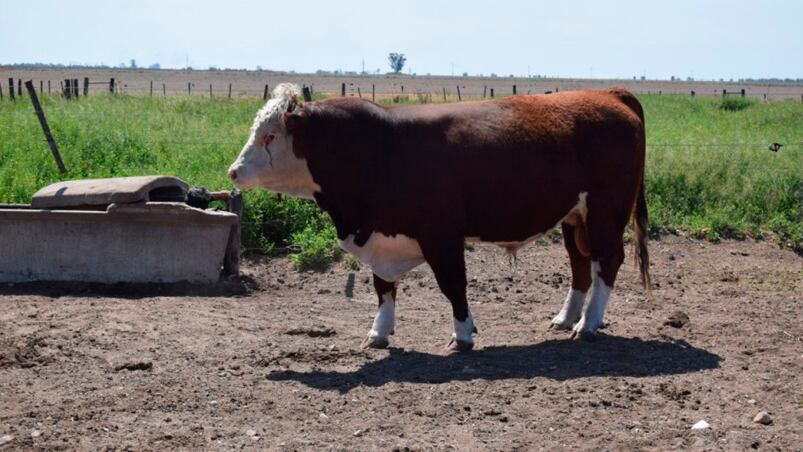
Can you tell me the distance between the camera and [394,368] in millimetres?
7340

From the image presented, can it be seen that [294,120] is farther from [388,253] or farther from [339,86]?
[339,86]

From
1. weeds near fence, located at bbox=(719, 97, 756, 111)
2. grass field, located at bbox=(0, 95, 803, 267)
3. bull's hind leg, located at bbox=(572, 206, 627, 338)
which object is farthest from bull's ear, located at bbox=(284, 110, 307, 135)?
weeds near fence, located at bbox=(719, 97, 756, 111)

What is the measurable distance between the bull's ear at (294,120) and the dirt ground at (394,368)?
1.66 m

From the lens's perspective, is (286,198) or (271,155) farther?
(286,198)

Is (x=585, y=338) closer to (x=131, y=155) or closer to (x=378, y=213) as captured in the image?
(x=378, y=213)

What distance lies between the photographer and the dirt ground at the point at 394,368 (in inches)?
232

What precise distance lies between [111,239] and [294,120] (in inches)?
131

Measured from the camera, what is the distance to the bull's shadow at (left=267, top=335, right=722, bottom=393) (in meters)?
7.06

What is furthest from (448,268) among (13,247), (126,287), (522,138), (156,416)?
(13,247)

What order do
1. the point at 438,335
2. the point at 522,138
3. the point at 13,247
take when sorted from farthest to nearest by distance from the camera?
the point at 13,247, the point at 438,335, the point at 522,138

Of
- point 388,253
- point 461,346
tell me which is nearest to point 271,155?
point 388,253

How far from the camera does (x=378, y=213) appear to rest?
7820 millimetres

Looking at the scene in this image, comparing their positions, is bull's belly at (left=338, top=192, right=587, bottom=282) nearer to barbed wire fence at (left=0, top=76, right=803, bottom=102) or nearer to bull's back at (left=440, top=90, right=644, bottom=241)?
bull's back at (left=440, top=90, right=644, bottom=241)

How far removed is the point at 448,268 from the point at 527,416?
190cm
